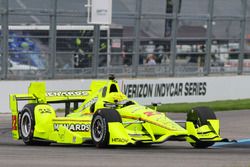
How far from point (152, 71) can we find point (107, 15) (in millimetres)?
2987

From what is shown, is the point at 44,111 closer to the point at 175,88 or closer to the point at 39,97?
the point at 39,97

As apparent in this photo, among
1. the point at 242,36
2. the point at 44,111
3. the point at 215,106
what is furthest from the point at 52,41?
the point at 44,111

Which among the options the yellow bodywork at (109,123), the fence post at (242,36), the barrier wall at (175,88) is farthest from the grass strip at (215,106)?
the yellow bodywork at (109,123)

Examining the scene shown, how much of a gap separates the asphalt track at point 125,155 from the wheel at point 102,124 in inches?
6.8

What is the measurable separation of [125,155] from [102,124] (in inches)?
53.2

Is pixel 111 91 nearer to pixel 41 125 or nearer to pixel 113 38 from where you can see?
A: pixel 41 125

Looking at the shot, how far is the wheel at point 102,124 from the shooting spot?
13.5 m

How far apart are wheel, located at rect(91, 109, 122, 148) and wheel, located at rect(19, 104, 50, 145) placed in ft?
5.53

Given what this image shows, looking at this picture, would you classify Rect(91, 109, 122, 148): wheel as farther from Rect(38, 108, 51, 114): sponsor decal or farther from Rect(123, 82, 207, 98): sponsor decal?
Rect(123, 82, 207, 98): sponsor decal

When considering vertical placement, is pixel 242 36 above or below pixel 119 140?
above

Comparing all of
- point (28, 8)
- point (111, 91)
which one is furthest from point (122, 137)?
point (28, 8)

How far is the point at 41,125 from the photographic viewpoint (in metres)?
15.0

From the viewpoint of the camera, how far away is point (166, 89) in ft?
88.7

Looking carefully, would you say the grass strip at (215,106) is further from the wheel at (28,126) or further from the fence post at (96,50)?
the wheel at (28,126)
